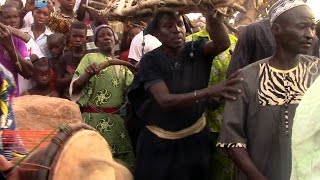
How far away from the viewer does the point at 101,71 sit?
613 cm

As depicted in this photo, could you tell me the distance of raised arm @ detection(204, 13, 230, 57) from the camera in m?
4.63

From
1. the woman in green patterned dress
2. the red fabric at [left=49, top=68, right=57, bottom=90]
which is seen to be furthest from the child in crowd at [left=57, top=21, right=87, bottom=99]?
the woman in green patterned dress

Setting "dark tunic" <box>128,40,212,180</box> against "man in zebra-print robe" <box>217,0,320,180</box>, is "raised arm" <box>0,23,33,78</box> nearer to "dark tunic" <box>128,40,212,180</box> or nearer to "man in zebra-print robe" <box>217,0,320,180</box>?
"dark tunic" <box>128,40,212,180</box>

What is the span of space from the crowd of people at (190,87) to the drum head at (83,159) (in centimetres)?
30

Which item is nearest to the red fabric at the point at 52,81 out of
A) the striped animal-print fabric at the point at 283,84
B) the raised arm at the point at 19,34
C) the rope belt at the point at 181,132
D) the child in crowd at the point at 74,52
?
the child in crowd at the point at 74,52

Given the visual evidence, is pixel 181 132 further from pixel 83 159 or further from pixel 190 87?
pixel 83 159

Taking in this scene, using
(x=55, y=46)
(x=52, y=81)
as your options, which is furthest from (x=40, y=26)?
(x=52, y=81)

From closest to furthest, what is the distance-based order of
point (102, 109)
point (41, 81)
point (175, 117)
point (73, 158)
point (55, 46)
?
point (73, 158), point (175, 117), point (102, 109), point (41, 81), point (55, 46)

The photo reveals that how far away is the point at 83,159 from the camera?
11.6ft

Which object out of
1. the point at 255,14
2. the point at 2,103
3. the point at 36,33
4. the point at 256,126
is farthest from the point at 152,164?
the point at 36,33

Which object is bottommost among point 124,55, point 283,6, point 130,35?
point 124,55

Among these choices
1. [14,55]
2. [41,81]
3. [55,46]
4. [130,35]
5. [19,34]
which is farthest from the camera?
[130,35]

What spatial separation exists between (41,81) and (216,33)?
2.53 meters

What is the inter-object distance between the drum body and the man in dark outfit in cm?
126
